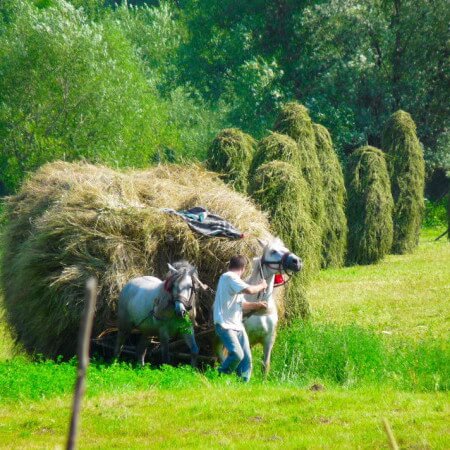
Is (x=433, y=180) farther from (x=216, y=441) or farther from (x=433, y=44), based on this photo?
(x=216, y=441)

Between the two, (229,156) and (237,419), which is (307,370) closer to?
(237,419)

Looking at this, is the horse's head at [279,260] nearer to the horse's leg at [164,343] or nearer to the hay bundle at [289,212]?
the horse's leg at [164,343]

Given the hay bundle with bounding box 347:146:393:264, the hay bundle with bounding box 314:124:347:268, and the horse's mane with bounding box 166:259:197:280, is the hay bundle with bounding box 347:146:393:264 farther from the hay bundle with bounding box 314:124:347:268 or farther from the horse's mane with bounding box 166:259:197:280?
the horse's mane with bounding box 166:259:197:280

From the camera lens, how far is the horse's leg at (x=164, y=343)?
13320 mm

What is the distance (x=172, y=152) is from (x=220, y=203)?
1421 inches

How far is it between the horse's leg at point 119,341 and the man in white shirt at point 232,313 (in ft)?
5.01

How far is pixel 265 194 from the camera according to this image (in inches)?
704

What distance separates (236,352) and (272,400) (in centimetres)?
205

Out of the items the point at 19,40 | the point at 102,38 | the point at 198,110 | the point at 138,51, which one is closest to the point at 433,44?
the point at 102,38

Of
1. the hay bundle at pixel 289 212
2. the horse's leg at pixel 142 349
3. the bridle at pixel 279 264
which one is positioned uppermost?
the hay bundle at pixel 289 212

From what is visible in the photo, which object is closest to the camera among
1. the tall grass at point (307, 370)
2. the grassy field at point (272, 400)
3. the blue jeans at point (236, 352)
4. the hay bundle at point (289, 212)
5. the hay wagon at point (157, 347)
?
the grassy field at point (272, 400)

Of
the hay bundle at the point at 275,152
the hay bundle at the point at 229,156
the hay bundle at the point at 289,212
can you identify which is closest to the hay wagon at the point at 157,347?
the hay bundle at the point at 289,212

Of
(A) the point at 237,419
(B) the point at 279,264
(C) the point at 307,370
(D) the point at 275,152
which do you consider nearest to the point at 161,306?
(B) the point at 279,264

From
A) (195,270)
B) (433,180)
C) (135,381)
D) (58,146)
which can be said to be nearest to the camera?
(135,381)
